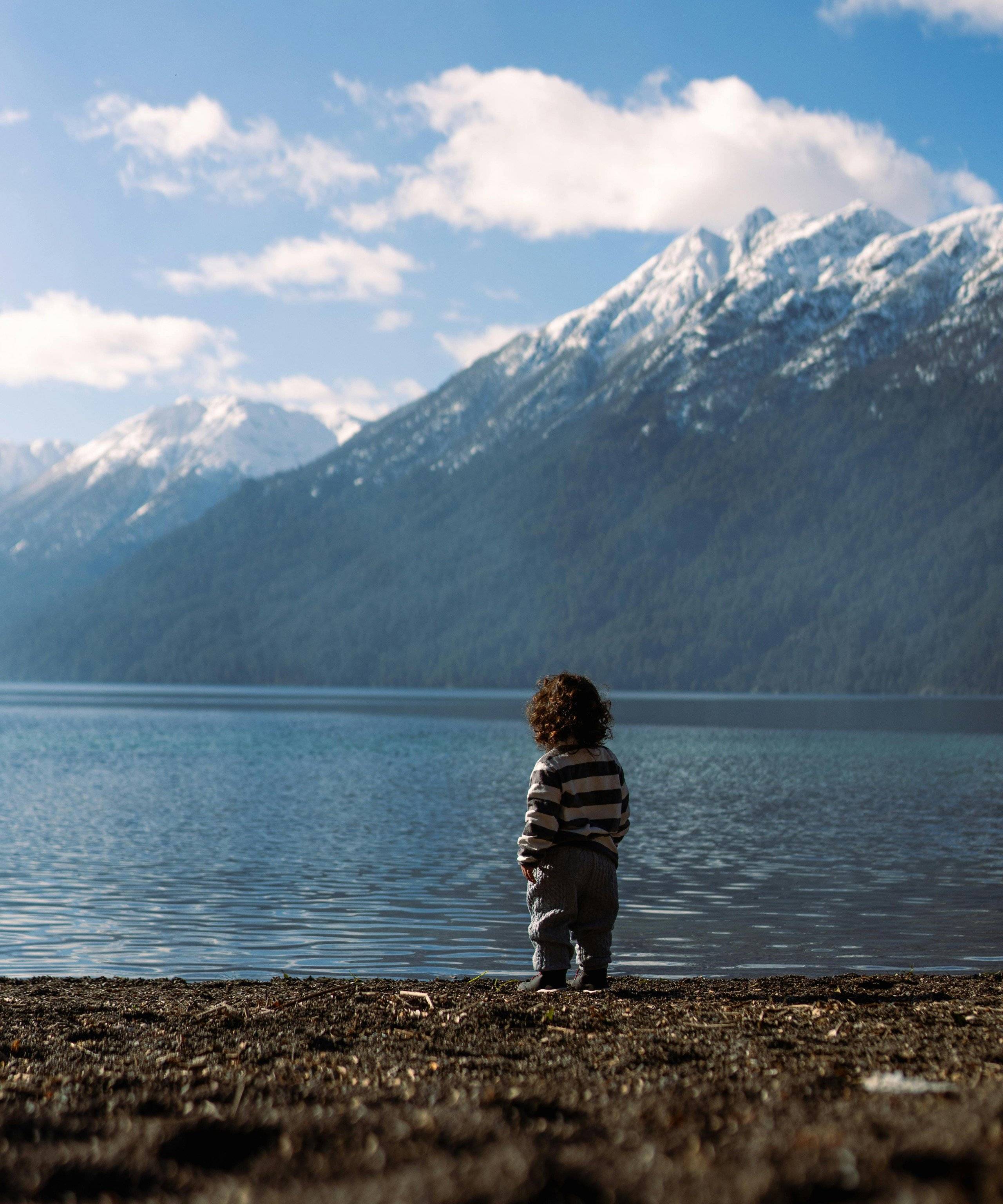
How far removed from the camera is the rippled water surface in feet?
57.1

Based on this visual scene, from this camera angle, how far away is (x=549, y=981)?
38.9ft

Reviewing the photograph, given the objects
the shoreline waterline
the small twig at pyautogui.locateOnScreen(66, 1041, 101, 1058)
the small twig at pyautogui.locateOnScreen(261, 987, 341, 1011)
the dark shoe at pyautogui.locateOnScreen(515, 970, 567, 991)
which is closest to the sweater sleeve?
the dark shoe at pyautogui.locateOnScreen(515, 970, 567, 991)

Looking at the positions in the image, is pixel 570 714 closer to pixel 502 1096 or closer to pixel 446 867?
pixel 502 1096

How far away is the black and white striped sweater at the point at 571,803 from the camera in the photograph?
1153cm

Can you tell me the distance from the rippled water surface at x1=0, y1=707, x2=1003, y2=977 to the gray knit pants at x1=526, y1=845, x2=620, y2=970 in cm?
414

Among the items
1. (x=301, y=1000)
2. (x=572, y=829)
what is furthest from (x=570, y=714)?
(x=301, y=1000)

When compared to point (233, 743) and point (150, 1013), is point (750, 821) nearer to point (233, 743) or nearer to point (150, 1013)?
point (150, 1013)

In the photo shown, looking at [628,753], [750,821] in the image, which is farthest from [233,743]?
[750,821]

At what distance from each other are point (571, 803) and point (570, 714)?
0.82 m

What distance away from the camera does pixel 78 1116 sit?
628cm

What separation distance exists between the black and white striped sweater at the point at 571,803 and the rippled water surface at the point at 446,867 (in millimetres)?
4841

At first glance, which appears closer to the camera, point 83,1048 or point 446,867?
point 83,1048

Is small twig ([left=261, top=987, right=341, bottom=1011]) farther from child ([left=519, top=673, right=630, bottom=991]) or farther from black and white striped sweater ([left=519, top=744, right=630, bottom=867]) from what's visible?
black and white striped sweater ([left=519, top=744, right=630, bottom=867])

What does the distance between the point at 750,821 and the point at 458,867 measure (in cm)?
1259
